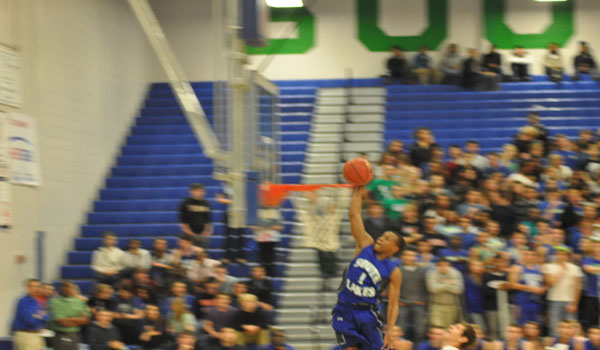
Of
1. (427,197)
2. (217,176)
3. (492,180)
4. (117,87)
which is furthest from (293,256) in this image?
(117,87)

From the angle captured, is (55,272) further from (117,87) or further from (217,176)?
Result: (217,176)

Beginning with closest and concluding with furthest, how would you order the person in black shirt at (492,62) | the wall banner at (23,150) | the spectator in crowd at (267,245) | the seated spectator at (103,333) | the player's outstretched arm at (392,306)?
1. the player's outstretched arm at (392,306)
2. the seated spectator at (103,333)
3. the spectator in crowd at (267,245)
4. the wall banner at (23,150)
5. the person in black shirt at (492,62)

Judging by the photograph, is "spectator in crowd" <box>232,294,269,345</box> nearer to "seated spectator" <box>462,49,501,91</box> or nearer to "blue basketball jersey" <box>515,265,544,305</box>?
"blue basketball jersey" <box>515,265,544,305</box>

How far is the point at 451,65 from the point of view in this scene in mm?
19906

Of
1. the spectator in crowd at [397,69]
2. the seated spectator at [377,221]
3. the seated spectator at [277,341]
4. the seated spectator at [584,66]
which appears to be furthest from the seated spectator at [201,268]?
the seated spectator at [584,66]

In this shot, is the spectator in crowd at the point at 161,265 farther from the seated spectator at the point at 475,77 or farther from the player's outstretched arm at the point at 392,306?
the seated spectator at the point at 475,77

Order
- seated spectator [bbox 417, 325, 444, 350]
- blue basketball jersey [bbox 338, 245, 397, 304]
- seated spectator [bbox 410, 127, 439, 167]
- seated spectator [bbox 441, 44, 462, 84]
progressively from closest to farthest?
1. blue basketball jersey [bbox 338, 245, 397, 304]
2. seated spectator [bbox 417, 325, 444, 350]
3. seated spectator [bbox 410, 127, 439, 167]
4. seated spectator [bbox 441, 44, 462, 84]

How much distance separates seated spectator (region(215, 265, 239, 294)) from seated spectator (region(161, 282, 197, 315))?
44 cm

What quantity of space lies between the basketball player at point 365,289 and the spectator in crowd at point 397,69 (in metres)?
12.3

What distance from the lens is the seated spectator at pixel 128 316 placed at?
12.0 metres

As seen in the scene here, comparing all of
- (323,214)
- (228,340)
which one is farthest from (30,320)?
(323,214)

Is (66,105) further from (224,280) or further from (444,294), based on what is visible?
(444,294)

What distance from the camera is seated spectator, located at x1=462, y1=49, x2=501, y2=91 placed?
1945 centimetres

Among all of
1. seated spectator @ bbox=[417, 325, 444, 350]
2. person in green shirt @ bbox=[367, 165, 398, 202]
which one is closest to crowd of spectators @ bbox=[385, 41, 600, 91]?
person in green shirt @ bbox=[367, 165, 398, 202]
